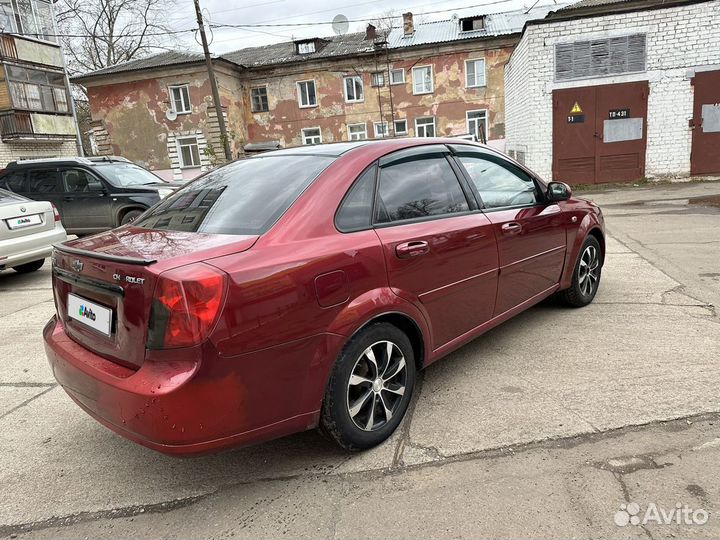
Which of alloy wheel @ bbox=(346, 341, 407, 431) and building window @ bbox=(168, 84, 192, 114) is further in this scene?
building window @ bbox=(168, 84, 192, 114)

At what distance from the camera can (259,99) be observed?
1296 inches

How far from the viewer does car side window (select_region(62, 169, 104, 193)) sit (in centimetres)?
981

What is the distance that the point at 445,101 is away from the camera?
101 ft

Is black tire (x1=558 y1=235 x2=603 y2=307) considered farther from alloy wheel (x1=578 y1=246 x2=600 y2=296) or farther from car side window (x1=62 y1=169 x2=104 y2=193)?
car side window (x1=62 y1=169 x2=104 y2=193)

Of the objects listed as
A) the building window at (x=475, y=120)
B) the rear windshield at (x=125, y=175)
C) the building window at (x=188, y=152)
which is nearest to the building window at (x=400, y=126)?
the building window at (x=475, y=120)

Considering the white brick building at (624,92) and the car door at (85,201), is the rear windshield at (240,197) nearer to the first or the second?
the car door at (85,201)

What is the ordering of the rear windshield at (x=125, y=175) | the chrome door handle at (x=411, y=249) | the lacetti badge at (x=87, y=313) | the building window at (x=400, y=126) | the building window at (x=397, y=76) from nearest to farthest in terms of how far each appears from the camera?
the lacetti badge at (x=87, y=313)
the chrome door handle at (x=411, y=249)
the rear windshield at (x=125, y=175)
the building window at (x=397, y=76)
the building window at (x=400, y=126)

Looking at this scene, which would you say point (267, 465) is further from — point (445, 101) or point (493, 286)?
point (445, 101)

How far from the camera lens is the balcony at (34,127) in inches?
931

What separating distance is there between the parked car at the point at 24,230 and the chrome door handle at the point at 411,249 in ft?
Answer: 16.6

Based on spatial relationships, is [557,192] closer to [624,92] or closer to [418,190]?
[418,190]

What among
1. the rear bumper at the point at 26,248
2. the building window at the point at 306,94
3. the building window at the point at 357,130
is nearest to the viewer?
the rear bumper at the point at 26,248

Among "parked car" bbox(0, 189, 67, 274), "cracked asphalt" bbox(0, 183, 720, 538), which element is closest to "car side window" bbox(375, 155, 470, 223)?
"cracked asphalt" bbox(0, 183, 720, 538)

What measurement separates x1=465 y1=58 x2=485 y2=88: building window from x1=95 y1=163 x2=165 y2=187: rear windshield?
79.7 ft
